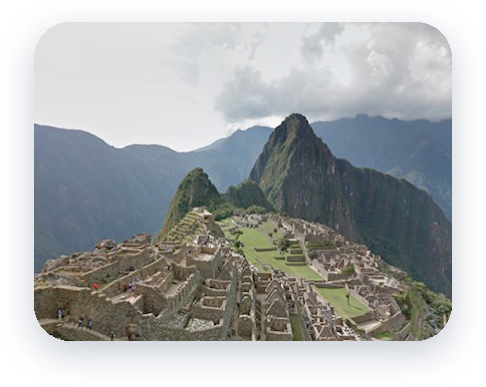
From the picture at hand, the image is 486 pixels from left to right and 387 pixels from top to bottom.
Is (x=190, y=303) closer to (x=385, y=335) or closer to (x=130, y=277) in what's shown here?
(x=130, y=277)

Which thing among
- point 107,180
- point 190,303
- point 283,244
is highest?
point 107,180

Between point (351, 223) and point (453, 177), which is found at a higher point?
point (453, 177)

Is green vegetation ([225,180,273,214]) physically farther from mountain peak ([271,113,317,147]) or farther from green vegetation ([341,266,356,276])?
green vegetation ([341,266,356,276])

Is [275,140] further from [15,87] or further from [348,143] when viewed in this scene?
[15,87]

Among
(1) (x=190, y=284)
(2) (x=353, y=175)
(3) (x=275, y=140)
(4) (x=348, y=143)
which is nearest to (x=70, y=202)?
(1) (x=190, y=284)

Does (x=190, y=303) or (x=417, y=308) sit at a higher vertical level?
(x=190, y=303)

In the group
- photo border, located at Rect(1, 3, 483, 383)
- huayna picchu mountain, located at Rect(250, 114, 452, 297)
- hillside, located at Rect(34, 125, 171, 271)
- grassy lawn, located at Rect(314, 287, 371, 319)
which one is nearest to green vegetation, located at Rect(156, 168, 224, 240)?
hillside, located at Rect(34, 125, 171, 271)

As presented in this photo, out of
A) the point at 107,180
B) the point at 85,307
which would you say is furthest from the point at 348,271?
the point at 107,180
